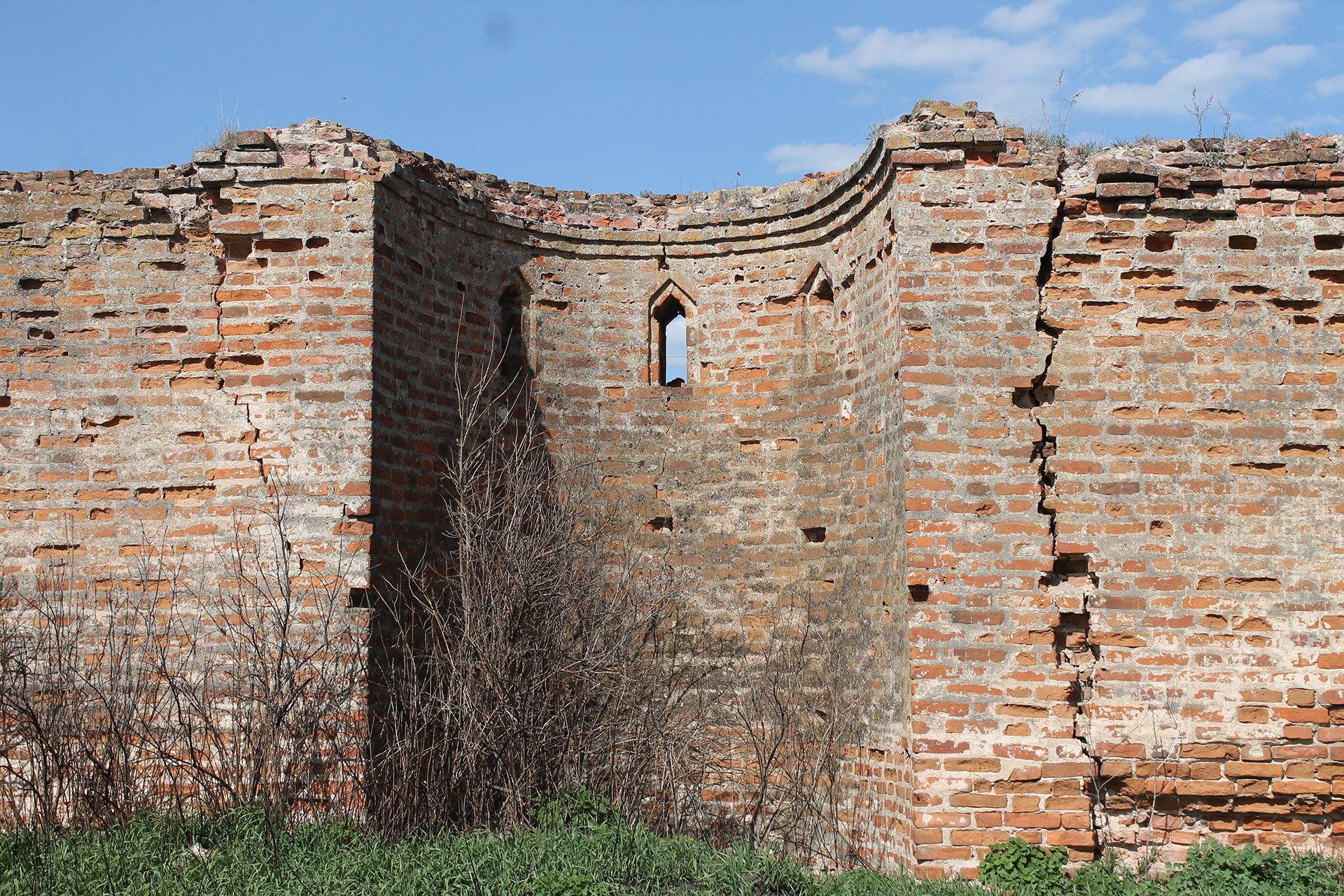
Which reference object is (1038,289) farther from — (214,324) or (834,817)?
(214,324)

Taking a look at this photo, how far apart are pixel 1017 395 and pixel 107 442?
569 cm

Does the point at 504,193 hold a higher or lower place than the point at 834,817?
higher

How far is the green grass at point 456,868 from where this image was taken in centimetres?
562

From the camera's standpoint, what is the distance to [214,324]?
7.54 metres

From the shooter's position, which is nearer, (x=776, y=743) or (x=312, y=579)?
(x=312, y=579)

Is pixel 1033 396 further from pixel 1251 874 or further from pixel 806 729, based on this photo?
pixel 1251 874

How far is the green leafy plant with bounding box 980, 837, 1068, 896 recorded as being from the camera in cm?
641

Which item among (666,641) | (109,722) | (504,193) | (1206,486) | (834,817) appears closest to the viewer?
(109,722)

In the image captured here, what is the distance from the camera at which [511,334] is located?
905 cm

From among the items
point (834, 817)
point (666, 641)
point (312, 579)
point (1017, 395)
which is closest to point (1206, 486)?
point (1017, 395)

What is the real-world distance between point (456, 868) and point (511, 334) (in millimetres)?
4373

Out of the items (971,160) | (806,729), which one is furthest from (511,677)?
(971,160)

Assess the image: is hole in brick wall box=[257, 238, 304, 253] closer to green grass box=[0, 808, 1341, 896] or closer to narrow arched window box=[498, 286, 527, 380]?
narrow arched window box=[498, 286, 527, 380]

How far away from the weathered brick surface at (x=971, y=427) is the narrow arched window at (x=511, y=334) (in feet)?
2.84
